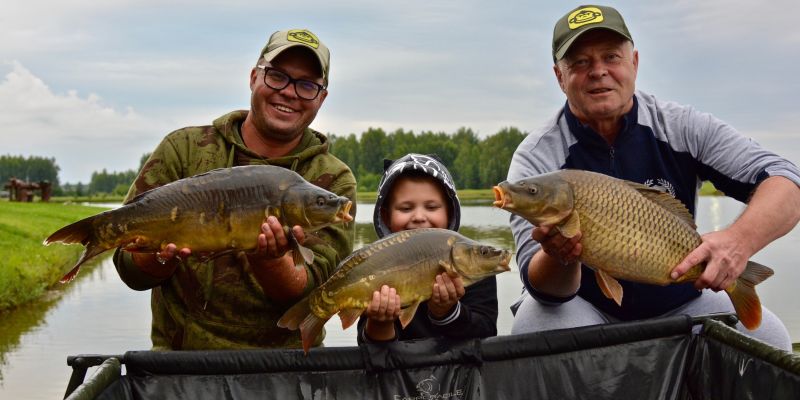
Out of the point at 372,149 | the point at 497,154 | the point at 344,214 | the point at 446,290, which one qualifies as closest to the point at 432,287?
the point at 446,290

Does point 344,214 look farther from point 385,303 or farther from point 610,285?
point 610,285

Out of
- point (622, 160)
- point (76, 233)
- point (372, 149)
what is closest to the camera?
point (76, 233)

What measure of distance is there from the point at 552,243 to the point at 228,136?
3.67ft

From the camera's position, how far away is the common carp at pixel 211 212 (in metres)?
1.77

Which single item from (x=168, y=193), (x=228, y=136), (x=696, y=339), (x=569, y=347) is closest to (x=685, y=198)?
(x=696, y=339)

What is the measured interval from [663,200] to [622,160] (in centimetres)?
60

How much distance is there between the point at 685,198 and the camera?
2.63 m

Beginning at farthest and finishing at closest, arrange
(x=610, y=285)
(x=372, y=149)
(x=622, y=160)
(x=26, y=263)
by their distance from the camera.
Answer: (x=372, y=149) < (x=26, y=263) < (x=622, y=160) < (x=610, y=285)

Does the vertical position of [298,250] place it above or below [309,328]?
above

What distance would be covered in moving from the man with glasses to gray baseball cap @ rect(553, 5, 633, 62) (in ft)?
2.49

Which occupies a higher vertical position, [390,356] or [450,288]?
[450,288]

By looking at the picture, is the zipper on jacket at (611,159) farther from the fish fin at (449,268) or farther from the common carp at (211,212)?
the common carp at (211,212)

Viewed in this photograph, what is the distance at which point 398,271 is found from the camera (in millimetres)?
1866

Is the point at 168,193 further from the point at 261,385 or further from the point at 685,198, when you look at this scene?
the point at 685,198
